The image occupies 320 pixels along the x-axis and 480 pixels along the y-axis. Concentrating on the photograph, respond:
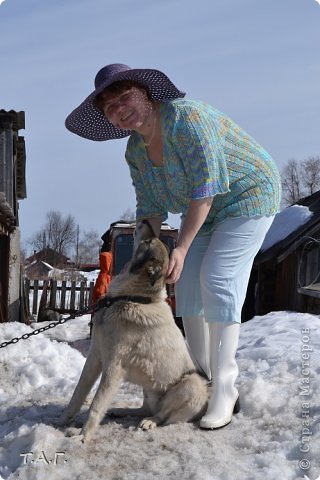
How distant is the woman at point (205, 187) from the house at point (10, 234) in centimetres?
845

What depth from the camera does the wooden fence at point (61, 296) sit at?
A: 18.5 m

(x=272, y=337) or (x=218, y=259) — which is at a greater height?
(x=218, y=259)

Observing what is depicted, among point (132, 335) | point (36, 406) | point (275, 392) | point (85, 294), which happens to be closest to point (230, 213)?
point (132, 335)

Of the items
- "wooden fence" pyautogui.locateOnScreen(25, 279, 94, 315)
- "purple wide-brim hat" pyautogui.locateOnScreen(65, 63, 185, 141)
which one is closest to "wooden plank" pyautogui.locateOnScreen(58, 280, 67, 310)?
"wooden fence" pyautogui.locateOnScreen(25, 279, 94, 315)

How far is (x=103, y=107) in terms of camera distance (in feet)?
11.9

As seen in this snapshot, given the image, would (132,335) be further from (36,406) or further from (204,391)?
(36,406)

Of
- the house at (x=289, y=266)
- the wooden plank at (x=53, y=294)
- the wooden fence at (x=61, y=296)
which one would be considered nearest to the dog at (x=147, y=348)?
the house at (x=289, y=266)

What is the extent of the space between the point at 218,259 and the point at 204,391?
0.84 metres

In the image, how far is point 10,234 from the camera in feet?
47.5

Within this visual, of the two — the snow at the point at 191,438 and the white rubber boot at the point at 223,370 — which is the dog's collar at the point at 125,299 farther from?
the snow at the point at 191,438

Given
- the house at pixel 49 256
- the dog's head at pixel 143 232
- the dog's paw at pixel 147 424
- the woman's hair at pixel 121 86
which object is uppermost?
the woman's hair at pixel 121 86

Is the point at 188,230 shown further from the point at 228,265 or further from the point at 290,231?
the point at 290,231

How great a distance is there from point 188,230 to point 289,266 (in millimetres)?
9748

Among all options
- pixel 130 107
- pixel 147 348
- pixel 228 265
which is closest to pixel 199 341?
pixel 147 348
